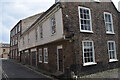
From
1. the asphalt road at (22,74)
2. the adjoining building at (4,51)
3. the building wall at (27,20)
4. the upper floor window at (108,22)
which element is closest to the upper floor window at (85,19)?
the upper floor window at (108,22)

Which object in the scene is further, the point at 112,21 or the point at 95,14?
the point at 112,21

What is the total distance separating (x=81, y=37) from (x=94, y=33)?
1718mm

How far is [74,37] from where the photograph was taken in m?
8.60

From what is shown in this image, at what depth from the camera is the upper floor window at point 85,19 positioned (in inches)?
376

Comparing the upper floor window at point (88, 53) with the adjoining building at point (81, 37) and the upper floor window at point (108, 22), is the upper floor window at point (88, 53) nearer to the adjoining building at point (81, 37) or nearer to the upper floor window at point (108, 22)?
the adjoining building at point (81, 37)

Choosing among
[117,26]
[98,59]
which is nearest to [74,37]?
[98,59]

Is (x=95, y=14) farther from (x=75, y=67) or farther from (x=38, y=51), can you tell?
(x=38, y=51)

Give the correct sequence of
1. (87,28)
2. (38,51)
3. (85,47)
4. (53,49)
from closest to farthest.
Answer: (85,47), (87,28), (53,49), (38,51)

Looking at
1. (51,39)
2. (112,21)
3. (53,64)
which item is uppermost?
(112,21)

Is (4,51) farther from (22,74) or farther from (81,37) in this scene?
(81,37)

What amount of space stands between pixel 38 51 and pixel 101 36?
28.2ft

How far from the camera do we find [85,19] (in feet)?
31.6

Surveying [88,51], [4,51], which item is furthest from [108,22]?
[4,51]

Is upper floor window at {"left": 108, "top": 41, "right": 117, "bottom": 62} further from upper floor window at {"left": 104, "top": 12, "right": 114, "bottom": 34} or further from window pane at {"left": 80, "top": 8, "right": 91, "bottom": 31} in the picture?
window pane at {"left": 80, "top": 8, "right": 91, "bottom": 31}
